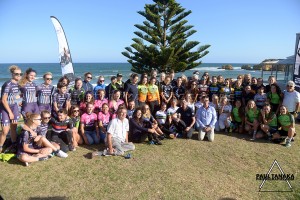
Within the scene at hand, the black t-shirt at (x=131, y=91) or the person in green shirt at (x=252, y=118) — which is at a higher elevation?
the black t-shirt at (x=131, y=91)

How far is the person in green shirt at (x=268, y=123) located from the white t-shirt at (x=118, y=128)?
3.01 m

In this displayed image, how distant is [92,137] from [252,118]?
3603 mm

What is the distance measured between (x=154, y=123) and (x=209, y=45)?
480 inches

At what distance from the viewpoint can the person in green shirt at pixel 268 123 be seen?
5336mm

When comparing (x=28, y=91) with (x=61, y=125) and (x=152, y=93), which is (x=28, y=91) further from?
(x=152, y=93)

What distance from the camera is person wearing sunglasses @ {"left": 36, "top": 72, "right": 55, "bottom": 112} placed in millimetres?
4480

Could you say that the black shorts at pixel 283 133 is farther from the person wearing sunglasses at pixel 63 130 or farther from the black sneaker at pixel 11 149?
the black sneaker at pixel 11 149

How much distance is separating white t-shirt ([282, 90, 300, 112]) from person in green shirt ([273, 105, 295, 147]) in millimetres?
491

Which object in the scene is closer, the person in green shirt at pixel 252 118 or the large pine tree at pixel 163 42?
the person in green shirt at pixel 252 118

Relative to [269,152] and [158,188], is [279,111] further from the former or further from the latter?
[158,188]

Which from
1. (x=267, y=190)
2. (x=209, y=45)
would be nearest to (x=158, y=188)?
(x=267, y=190)

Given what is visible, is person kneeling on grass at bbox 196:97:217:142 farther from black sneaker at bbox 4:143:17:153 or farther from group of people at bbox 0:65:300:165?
black sneaker at bbox 4:143:17:153

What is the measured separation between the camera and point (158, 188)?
10.6ft

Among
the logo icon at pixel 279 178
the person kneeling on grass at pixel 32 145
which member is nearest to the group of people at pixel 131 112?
the person kneeling on grass at pixel 32 145
